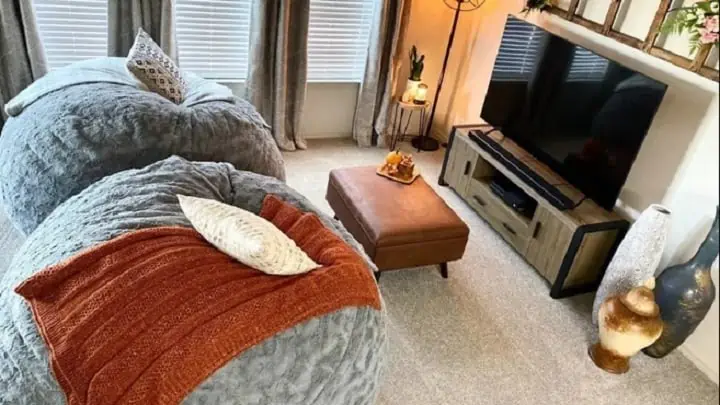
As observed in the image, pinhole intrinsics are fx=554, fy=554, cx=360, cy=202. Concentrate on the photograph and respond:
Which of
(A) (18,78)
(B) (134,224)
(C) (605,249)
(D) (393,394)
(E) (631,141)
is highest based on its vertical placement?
(E) (631,141)

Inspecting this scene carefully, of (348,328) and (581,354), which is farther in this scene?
(581,354)

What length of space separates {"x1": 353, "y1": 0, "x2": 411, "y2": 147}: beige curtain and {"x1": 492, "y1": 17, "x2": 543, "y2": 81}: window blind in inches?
28.7

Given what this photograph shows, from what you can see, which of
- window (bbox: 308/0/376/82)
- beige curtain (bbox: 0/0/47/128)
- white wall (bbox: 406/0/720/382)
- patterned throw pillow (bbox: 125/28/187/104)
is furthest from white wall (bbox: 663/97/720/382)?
window (bbox: 308/0/376/82)

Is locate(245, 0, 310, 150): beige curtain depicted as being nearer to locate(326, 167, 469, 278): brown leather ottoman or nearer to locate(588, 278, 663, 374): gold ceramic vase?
locate(326, 167, 469, 278): brown leather ottoman

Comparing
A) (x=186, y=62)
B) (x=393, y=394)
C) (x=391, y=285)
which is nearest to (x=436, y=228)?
(x=391, y=285)

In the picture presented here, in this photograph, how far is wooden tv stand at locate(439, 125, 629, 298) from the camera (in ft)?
8.13

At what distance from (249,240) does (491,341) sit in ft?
4.56

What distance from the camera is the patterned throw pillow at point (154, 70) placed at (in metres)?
2.43

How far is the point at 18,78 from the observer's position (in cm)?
291

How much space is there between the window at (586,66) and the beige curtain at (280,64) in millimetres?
1545

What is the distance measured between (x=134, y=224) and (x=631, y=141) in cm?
192

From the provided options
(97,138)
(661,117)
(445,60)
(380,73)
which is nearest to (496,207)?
(661,117)

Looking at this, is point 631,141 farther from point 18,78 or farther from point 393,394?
point 18,78

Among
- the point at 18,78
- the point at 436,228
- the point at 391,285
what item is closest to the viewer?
the point at 436,228
